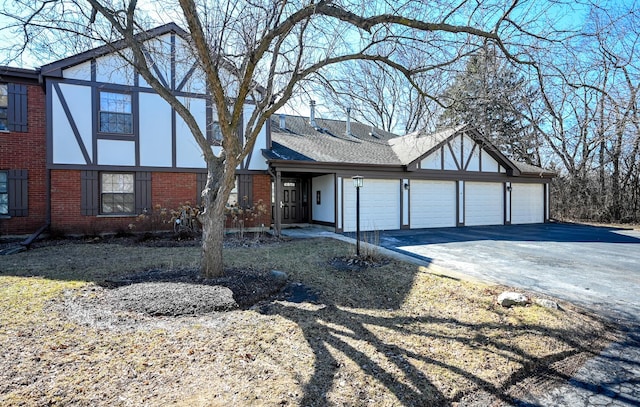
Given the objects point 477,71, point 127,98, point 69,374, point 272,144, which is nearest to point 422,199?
point 272,144

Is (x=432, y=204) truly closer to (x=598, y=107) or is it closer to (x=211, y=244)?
(x=598, y=107)

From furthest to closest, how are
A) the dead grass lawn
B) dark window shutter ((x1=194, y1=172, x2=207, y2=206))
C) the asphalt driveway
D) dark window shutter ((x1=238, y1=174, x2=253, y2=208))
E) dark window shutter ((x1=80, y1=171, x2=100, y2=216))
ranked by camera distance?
1. dark window shutter ((x1=238, y1=174, x2=253, y2=208))
2. dark window shutter ((x1=194, y1=172, x2=207, y2=206))
3. dark window shutter ((x1=80, y1=171, x2=100, y2=216))
4. the asphalt driveway
5. the dead grass lawn

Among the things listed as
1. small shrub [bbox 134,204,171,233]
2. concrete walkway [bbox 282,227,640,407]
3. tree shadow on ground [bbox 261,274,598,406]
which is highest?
small shrub [bbox 134,204,171,233]

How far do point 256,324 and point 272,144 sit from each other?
420 inches

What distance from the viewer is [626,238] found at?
12.3 metres

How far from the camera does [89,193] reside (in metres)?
11.2

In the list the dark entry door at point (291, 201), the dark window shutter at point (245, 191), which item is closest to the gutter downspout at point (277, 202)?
the dark window shutter at point (245, 191)

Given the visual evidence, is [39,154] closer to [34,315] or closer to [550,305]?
[34,315]

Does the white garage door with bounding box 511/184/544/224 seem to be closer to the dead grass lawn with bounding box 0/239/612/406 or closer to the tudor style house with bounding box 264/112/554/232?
the tudor style house with bounding box 264/112/554/232

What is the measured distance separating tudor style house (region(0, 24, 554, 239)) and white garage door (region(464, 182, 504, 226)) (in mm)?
1357

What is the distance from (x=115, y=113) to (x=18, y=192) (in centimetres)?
382

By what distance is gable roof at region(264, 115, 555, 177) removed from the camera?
13266mm

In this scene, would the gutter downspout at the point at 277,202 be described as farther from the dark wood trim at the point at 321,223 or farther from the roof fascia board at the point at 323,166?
the dark wood trim at the point at 321,223

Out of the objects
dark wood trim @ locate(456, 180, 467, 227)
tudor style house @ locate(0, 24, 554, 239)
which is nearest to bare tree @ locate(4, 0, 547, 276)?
tudor style house @ locate(0, 24, 554, 239)
